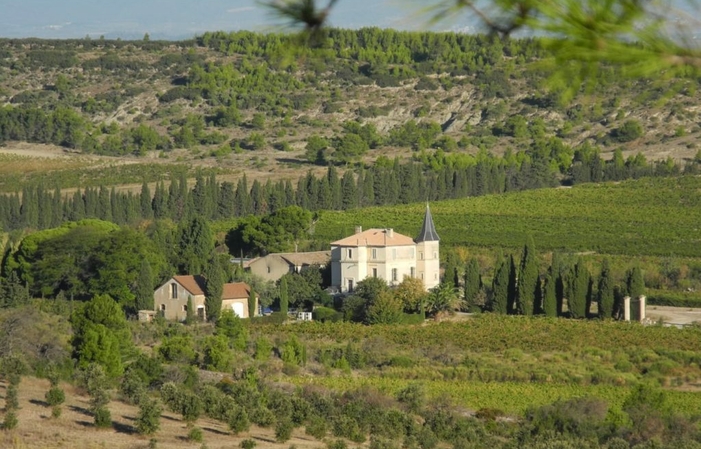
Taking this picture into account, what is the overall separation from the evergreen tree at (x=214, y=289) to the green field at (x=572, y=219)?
587 inches

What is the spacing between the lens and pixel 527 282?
151 ft

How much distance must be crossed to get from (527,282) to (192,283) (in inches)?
430

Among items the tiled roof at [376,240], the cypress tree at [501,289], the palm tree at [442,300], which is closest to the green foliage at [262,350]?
the palm tree at [442,300]

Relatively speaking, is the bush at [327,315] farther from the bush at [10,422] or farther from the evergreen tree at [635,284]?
the bush at [10,422]

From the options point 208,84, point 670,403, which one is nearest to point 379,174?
point 670,403

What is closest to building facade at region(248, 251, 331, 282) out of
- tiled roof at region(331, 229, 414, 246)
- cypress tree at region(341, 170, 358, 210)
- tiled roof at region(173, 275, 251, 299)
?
tiled roof at region(331, 229, 414, 246)

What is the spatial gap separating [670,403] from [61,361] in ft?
46.5

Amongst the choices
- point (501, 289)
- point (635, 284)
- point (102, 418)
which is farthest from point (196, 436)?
point (635, 284)

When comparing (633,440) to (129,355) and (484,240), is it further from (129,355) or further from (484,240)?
(484,240)

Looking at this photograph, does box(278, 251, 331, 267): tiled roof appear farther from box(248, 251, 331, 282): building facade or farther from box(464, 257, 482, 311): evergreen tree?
box(464, 257, 482, 311): evergreen tree

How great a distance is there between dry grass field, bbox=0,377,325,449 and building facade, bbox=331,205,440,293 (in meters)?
20.2

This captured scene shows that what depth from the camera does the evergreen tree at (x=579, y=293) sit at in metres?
45.2

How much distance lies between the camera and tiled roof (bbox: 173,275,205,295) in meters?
46.3

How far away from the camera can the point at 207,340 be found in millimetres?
37188
